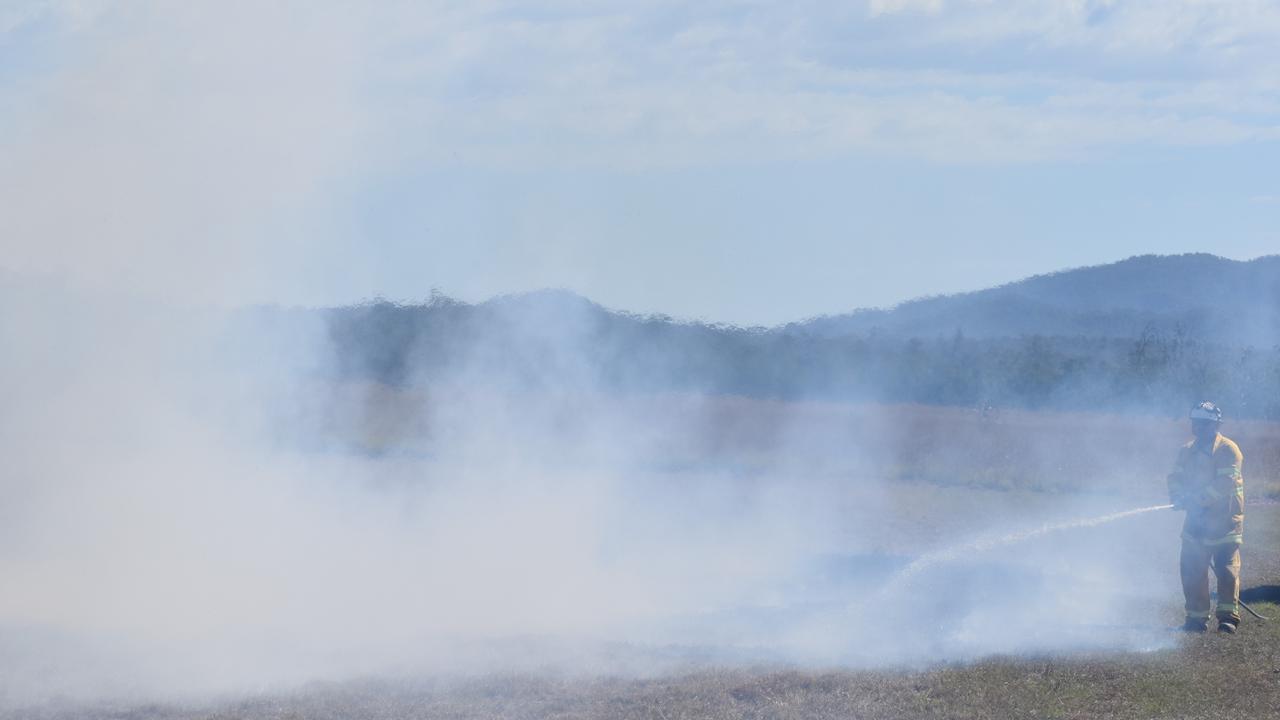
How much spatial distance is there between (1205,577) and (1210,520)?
0.71 metres

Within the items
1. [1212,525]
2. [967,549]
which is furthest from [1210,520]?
[967,549]

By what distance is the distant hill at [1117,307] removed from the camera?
30.7 m

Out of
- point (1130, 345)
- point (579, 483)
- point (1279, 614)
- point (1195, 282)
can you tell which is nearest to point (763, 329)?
point (579, 483)

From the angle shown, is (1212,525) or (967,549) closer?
(1212,525)

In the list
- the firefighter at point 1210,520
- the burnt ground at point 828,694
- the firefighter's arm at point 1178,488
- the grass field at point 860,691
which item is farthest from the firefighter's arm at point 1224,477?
the burnt ground at point 828,694

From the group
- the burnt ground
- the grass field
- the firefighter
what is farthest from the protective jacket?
the burnt ground

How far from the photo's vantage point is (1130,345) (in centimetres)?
3275

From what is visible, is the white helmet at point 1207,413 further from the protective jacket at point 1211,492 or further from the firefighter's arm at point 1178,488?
the firefighter's arm at point 1178,488

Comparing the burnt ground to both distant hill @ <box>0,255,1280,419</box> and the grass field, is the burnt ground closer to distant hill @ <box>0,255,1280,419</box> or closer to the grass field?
the grass field

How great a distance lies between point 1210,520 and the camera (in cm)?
1439

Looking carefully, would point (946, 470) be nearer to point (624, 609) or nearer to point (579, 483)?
point (579, 483)

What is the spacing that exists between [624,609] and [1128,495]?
1524 cm

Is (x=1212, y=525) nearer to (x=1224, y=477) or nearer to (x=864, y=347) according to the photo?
(x=1224, y=477)

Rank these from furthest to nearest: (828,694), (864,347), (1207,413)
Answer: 1. (864,347)
2. (1207,413)
3. (828,694)
